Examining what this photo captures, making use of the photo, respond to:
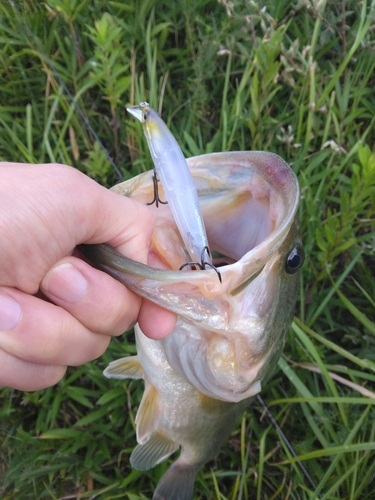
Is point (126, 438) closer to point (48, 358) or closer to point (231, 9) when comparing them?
point (48, 358)

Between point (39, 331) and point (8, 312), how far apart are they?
91 mm

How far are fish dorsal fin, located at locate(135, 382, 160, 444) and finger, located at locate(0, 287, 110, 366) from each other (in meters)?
0.59

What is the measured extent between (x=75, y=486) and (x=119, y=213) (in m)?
1.65

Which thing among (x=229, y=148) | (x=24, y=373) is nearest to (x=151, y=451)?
(x=24, y=373)

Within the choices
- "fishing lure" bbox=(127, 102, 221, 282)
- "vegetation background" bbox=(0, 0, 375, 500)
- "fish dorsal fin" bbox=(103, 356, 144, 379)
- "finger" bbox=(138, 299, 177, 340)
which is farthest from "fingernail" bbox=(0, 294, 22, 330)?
"vegetation background" bbox=(0, 0, 375, 500)

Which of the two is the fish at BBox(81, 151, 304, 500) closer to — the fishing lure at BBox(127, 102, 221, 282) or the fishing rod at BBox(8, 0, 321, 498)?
the fishing lure at BBox(127, 102, 221, 282)

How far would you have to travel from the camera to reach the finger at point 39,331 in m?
0.98

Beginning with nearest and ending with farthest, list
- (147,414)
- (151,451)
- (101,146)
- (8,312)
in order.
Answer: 1. (8,312)
2. (147,414)
3. (151,451)
4. (101,146)

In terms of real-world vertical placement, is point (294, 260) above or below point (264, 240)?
below

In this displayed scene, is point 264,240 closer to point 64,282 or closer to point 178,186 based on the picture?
point 178,186

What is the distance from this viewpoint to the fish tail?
181 cm

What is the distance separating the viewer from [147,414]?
5.46 ft

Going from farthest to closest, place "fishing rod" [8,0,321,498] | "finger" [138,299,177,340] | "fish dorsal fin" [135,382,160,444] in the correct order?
"fishing rod" [8,0,321,498] → "fish dorsal fin" [135,382,160,444] → "finger" [138,299,177,340]

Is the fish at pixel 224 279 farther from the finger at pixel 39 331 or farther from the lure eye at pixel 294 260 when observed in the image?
the finger at pixel 39 331
